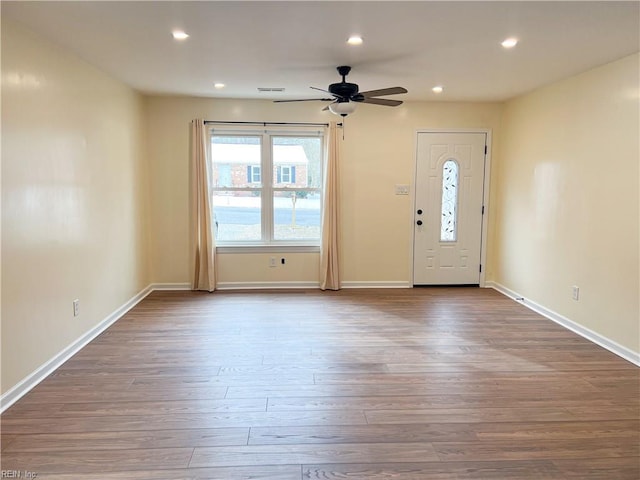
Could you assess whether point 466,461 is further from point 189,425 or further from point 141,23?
point 141,23

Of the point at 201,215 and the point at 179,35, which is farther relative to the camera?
the point at 201,215

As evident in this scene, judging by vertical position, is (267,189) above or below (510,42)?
below

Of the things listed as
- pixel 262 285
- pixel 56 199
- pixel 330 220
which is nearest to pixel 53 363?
pixel 56 199

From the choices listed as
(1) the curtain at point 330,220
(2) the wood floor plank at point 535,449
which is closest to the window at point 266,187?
(1) the curtain at point 330,220

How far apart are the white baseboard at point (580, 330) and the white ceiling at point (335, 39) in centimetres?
245

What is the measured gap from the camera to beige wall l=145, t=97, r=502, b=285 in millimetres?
5422

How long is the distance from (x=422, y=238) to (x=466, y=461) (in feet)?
12.8

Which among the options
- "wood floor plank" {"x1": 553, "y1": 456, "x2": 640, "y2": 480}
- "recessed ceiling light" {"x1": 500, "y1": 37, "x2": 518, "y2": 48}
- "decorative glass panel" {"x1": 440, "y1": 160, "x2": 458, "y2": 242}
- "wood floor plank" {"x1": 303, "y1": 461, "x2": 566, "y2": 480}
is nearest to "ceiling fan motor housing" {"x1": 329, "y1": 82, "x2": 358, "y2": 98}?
"recessed ceiling light" {"x1": 500, "y1": 37, "x2": 518, "y2": 48}

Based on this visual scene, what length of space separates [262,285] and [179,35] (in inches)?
136

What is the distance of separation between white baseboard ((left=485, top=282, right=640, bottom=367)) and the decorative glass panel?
1030 millimetres

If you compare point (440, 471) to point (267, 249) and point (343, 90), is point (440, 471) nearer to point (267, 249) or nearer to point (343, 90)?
point (343, 90)

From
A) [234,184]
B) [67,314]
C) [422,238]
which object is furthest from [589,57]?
[67,314]

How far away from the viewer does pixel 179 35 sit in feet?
10.0

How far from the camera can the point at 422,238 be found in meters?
5.79
